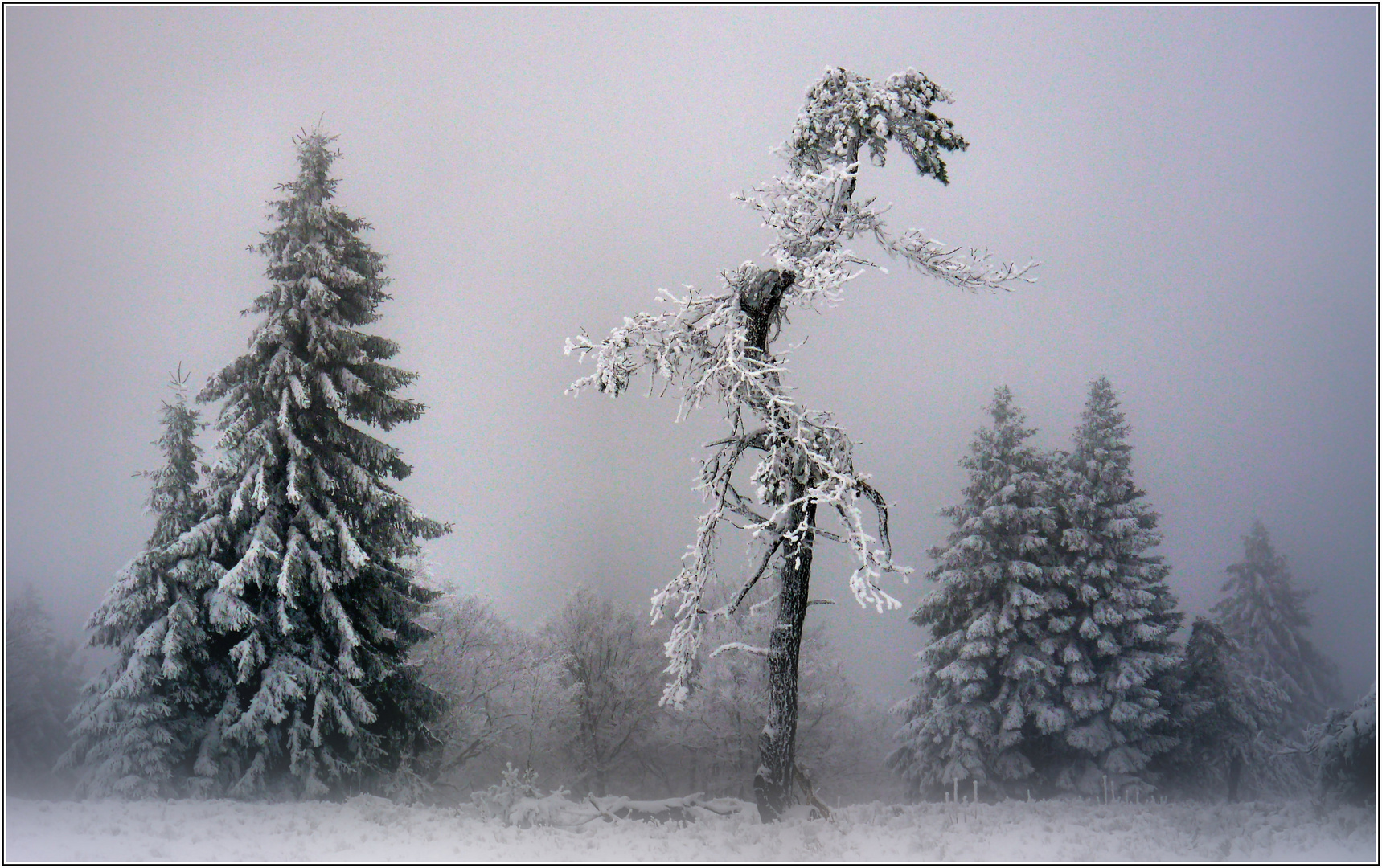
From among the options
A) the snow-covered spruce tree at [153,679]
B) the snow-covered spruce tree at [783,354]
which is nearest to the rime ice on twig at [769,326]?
the snow-covered spruce tree at [783,354]

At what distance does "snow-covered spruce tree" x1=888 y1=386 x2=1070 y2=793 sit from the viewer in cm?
1833

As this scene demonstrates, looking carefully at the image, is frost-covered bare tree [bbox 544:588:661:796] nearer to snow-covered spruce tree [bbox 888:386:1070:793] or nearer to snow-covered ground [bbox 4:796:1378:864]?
snow-covered spruce tree [bbox 888:386:1070:793]

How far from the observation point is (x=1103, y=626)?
18.6 m

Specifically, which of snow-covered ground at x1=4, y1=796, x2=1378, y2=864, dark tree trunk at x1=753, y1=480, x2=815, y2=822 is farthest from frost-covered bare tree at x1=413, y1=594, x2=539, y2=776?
dark tree trunk at x1=753, y1=480, x2=815, y2=822

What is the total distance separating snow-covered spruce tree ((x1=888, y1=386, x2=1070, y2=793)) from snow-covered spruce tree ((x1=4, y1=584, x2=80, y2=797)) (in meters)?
19.8

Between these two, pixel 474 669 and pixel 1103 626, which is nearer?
pixel 1103 626

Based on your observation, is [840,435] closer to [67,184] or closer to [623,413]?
[623,413]

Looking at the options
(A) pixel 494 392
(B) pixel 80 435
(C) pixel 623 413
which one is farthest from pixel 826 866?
(A) pixel 494 392

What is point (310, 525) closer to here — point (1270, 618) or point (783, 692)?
point (783, 692)

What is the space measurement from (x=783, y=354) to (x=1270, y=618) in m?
29.7

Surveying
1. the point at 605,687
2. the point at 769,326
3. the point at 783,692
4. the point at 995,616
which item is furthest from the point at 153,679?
the point at 995,616

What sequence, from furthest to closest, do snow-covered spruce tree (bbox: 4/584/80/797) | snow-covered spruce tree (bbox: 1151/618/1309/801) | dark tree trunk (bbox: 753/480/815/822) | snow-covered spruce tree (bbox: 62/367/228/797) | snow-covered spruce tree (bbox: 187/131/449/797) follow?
snow-covered spruce tree (bbox: 1151/618/1309/801) < snow-covered spruce tree (bbox: 4/584/80/797) < snow-covered spruce tree (bbox: 187/131/449/797) < snow-covered spruce tree (bbox: 62/367/228/797) < dark tree trunk (bbox: 753/480/815/822)

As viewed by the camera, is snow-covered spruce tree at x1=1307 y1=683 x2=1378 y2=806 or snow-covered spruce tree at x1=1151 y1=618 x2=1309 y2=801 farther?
snow-covered spruce tree at x1=1151 y1=618 x2=1309 y2=801

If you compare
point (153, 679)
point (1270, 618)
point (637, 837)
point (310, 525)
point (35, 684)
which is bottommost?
point (35, 684)
